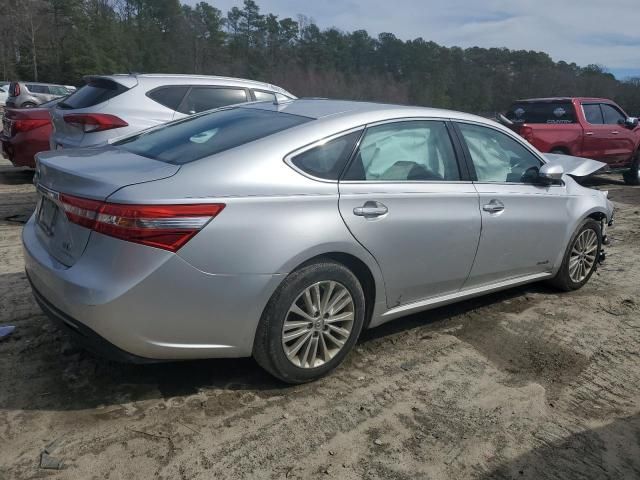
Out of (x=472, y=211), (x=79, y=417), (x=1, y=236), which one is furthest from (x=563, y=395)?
(x=1, y=236)

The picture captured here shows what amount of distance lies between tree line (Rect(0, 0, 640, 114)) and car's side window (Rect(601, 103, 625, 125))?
29.0 meters

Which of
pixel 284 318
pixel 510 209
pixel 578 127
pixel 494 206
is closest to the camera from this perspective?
pixel 284 318

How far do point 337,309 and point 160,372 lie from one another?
3.58ft

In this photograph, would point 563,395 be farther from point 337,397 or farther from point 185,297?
point 185,297

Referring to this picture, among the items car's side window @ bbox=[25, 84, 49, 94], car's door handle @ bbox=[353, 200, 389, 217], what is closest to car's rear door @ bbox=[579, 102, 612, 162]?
car's door handle @ bbox=[353, 200, 389, 217]

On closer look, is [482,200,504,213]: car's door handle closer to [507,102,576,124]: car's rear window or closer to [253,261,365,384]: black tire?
[253,261,365,384]: black tire

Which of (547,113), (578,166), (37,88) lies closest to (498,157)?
(578,166)

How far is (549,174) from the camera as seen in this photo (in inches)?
174

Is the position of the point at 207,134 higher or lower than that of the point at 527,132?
higher

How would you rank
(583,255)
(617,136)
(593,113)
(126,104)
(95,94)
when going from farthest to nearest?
(617,136), (593,113), (95,94), (126,104), (583,255)

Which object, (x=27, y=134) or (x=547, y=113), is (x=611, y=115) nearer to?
(x=547, y=113)

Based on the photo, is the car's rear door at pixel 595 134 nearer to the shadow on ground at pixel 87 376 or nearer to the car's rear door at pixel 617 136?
the car's rear door at pixel 617 136

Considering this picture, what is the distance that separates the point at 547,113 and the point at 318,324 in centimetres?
946

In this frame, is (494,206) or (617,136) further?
(617,136)
